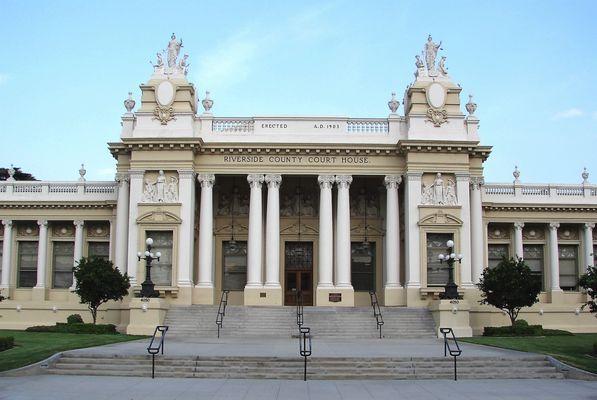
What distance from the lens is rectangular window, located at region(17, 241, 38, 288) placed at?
46625mm

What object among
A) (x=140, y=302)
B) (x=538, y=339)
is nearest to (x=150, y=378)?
(x=140, y=302)

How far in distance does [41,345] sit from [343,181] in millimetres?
19583

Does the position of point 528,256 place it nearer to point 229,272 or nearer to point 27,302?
point 229,272

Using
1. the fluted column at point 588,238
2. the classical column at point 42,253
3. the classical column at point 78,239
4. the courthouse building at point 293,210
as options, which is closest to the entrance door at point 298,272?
the courthouse building at point 293,210

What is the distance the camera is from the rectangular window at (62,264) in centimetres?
4641

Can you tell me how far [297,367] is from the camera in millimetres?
22234

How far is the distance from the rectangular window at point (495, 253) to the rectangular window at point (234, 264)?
1491cm

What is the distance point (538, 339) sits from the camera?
32.7 metres

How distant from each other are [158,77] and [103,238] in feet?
35.6

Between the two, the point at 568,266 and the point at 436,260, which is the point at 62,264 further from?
the point at 568,266

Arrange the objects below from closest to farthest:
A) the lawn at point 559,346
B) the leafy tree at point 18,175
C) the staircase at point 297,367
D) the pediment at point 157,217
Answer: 1. the staircase at point 297,367
2. the lawn at point 559,346
3. the pediment at point 157,217
4. the leafy tree at point 18,175

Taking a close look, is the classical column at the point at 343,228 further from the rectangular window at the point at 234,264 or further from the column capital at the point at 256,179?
the rectangular window at the point at 234,264

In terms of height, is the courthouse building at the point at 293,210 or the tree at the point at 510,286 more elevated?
the courthouse building at the point at 293,210

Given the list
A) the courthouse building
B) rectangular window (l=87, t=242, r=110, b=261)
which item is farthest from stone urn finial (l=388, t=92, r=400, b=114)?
rectangular window (l=87, t=242, r=110, b=261)
